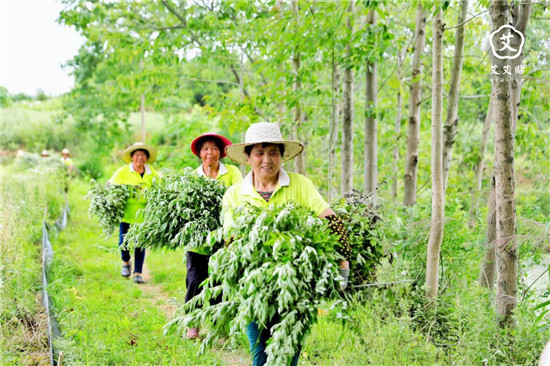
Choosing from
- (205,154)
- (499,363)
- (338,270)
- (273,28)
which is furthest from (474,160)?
(338,270)

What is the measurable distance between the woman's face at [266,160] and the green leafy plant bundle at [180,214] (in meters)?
1.02

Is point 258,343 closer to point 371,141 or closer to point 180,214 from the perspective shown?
point 180,214

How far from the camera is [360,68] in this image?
675 cm

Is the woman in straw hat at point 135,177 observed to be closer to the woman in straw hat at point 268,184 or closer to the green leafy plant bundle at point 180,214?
the green leafy plant bundle at point 180,214

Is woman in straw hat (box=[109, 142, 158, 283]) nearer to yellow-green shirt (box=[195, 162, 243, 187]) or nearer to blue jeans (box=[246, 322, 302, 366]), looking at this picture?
yellow-green shirt (box=[195, 162, 243, 187])

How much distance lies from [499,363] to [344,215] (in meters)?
1.31

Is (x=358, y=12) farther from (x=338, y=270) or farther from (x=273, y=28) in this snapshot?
(x=338, y=270)

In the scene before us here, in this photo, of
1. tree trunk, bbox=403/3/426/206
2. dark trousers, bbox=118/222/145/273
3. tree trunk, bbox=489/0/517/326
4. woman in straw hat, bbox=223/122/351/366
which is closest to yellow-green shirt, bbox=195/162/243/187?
woman in straw hat, bbox=223/122/351/366

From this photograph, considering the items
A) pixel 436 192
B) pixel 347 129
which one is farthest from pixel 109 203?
pixel 436 192

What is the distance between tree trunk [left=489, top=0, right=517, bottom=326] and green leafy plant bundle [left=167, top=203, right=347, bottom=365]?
117cm

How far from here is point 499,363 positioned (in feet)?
10.3

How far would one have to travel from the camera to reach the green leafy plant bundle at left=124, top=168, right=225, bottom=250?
165 inches

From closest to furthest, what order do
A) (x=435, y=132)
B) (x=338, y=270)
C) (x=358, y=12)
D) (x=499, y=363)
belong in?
(x=338, y=270) → (x=499, y=363) → (x=435, y=132) → (x=358, y=12)

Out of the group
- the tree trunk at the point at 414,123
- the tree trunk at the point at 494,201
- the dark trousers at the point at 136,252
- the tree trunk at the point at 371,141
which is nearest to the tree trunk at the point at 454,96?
the tree trunk at the point at 414,123
